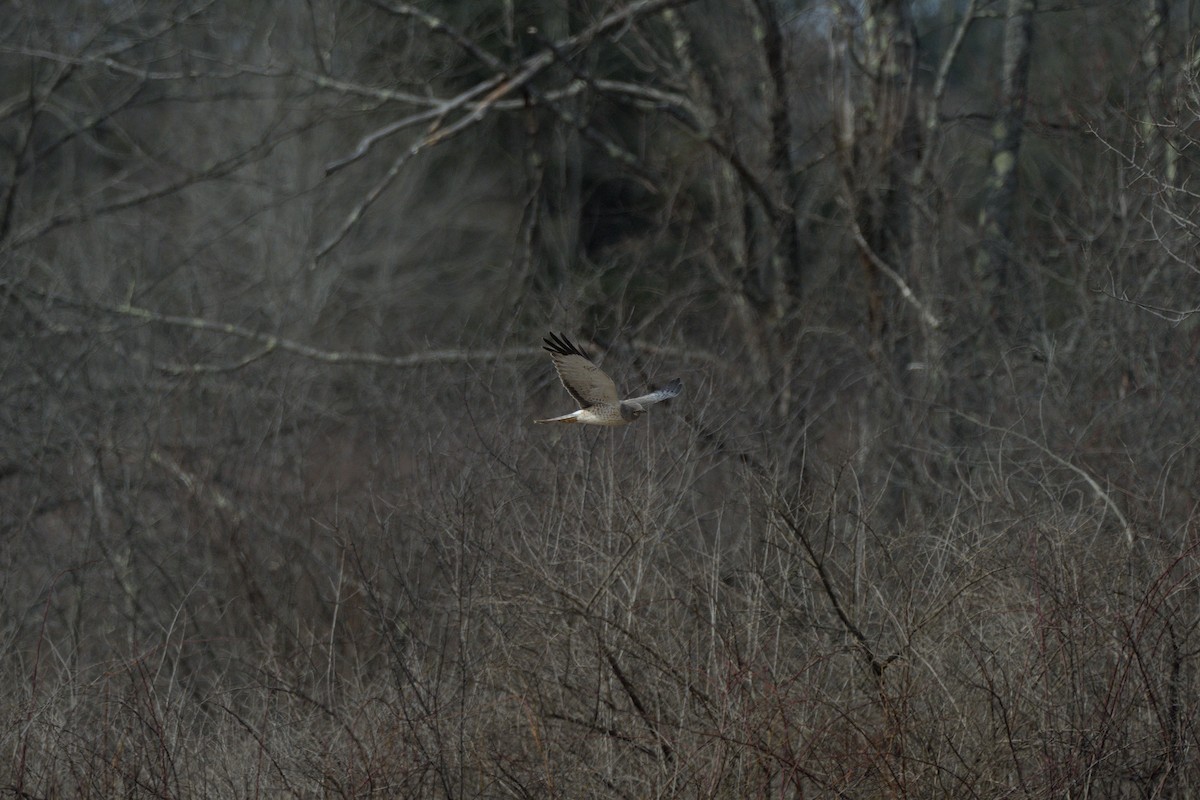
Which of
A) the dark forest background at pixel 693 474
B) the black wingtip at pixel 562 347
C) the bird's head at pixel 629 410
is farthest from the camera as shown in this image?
the dark forest background at pixel 693 474

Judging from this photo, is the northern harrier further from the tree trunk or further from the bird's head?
the tree trunk

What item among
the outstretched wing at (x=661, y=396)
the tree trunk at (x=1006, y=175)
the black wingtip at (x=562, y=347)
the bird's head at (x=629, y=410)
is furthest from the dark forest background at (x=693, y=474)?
the black wingtip at (x=562, y=347)

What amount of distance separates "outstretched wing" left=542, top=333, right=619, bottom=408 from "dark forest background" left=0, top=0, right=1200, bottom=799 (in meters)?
0.67

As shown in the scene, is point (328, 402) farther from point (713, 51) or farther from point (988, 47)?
point (988, 47)

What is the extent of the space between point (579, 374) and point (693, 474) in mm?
1552

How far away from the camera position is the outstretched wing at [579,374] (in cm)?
472

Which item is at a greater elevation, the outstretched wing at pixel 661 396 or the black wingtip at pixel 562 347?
the black wingtip at pixel 562 347

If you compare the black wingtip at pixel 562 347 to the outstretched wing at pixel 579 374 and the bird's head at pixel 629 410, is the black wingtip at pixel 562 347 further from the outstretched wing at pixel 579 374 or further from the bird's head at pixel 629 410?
the bird's head at pixel 629 410

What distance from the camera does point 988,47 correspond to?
61.7 ft

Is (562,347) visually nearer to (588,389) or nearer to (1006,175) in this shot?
(588,389)

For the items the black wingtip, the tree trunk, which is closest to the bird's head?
the black wingtip

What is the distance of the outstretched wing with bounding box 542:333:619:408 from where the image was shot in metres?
4.72

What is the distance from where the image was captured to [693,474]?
6.18 metres

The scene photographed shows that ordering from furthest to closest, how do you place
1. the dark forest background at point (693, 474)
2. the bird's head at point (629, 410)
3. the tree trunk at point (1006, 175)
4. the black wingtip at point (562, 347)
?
the tree trunk at point (1006, 175)
the dark forest background at point (693, 474)
the bird's head at point (629, 410)
the black wingtip at point (562, 347)
